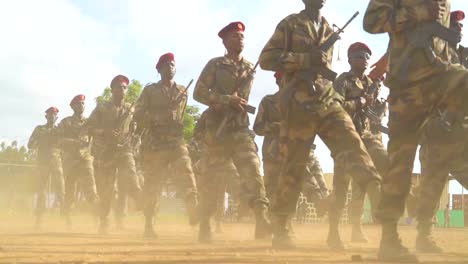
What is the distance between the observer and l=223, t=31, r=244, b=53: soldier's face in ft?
28.9

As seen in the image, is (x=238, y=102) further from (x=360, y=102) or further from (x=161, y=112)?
(x=161, y=112)

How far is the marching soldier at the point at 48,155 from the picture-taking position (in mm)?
15156

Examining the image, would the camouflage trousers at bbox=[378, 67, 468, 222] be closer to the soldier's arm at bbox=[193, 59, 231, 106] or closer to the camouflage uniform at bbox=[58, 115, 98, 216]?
the soldier's arm at bbox=[193, 59, 231, 106]

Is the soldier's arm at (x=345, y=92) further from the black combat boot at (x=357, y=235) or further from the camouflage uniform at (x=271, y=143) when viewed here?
the black combat boot at (x=357, y=235)

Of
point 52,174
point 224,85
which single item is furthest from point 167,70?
point 52,174

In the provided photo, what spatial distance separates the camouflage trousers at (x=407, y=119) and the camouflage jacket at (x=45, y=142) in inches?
441

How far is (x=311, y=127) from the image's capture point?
6.40 meters

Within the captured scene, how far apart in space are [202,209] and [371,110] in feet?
8.80

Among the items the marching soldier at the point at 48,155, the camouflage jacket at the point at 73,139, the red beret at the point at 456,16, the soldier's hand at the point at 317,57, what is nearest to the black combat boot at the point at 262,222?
the soldier's hand at the point at 317,57

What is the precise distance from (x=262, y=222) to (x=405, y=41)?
372 cm

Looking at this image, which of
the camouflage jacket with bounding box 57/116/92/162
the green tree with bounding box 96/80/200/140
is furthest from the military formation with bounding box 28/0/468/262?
the green tree with bounding box 96/80/200/140

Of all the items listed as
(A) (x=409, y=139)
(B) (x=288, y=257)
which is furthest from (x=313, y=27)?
(B) (x=288, y=257)

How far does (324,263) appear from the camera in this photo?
539 cm

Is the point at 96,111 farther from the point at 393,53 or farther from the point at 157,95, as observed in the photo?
the point at 393,53
